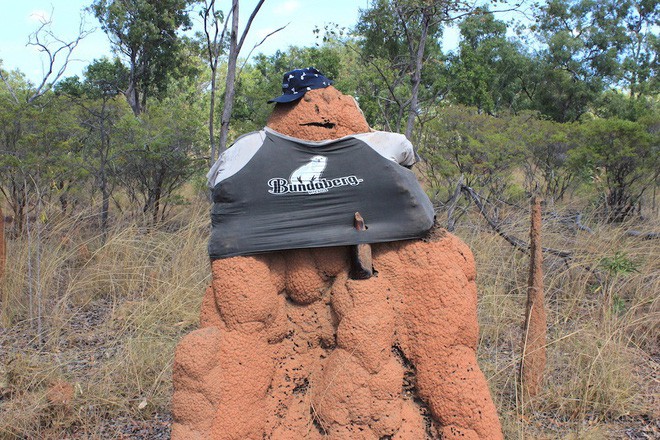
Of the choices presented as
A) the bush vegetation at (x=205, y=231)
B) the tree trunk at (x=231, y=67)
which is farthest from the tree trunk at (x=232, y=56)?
the bush vegetation at (x=205, y=231)

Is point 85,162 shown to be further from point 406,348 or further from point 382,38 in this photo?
point 406,348

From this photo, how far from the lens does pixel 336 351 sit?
8.28 feet

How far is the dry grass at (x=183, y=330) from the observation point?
363 centimetres

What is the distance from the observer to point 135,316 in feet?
15.9

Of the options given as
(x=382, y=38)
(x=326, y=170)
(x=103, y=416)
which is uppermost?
(x=382, y=38)

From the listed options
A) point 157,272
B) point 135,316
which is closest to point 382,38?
point 157,272

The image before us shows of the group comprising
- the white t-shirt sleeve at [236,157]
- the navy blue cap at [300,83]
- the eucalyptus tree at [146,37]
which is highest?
the eucalyptus tree at [146,37]

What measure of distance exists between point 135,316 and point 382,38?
785cm

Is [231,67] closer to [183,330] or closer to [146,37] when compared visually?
[183,330]

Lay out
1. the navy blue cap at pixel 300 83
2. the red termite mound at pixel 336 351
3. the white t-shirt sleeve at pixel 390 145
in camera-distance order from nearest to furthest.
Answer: the red termite mound at pixel 336 351 → the white t-shirt sleeve at pixel 390 145 → the navy blue cap at pixel 300 83

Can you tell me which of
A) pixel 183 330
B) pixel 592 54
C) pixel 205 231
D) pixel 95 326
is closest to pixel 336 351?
pixel 183 330

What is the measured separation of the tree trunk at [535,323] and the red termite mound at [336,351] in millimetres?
1242

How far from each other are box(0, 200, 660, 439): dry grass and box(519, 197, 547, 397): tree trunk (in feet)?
0.30

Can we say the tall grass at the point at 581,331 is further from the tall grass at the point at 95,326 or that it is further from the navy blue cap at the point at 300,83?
the tall grass at the point at 95,326
